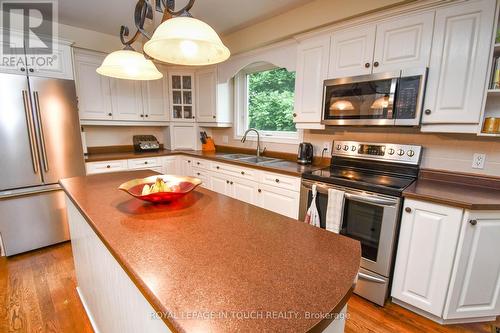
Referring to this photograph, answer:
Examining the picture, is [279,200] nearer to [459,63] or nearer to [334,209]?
[334,209]

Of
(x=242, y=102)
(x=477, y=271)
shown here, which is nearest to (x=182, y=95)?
(x=242, y=102)

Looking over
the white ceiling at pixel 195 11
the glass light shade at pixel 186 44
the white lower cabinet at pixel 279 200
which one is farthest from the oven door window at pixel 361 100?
the glass light shade at pixel 186 44

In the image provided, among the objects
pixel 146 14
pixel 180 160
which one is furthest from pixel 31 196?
pixel 146 14

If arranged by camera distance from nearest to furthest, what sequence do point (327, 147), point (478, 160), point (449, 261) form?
point (449, 261) → point (478, 160) → point (327, 147)

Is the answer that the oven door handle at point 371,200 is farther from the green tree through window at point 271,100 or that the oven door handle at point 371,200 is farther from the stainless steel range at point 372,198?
the green tree through window at point 271,100

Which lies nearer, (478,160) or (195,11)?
(478,160)

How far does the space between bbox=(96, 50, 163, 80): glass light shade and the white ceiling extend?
1058 mm

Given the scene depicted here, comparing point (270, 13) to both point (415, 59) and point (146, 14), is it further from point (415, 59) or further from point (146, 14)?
point (146, 14)

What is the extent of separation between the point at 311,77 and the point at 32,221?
3219 mm

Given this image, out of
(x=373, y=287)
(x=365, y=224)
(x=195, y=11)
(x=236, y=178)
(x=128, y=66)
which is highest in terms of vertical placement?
(x=195, y=11)

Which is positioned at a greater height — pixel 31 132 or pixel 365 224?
pixel 31 132

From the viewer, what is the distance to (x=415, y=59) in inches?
67.4

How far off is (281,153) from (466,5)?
198 cm

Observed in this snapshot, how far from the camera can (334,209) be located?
72.2 inches
